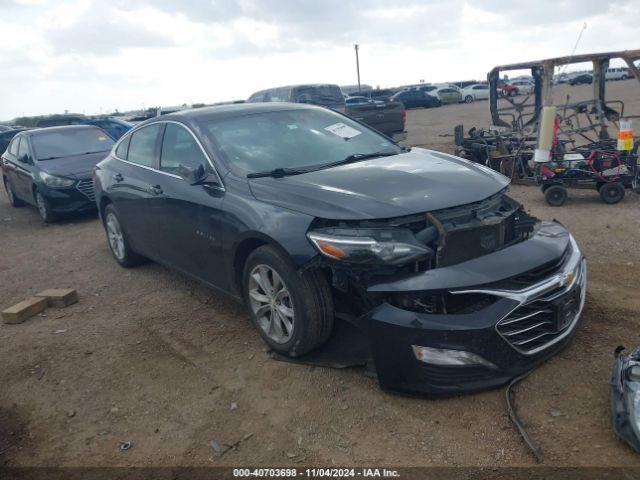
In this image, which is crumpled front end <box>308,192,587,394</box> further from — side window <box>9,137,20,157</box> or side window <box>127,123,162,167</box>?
Result: side window <box>9,137,20,157</box>

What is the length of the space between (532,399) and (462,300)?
66cm

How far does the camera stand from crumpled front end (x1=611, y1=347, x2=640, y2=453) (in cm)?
255

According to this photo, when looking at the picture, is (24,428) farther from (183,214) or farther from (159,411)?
(183,214)

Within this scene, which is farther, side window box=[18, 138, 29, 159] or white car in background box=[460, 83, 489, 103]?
white car in background box=[460, 83, 489, 103]

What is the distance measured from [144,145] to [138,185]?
15.7 inches

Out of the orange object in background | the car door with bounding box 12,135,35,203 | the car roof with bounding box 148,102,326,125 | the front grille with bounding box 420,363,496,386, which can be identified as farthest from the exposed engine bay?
the car door with bounding box 12,135,35,203

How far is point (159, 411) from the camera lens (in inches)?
132

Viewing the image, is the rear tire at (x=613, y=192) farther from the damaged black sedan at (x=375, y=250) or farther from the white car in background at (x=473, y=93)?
the white car in background at (x=473, y=93)

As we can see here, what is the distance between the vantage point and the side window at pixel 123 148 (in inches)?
223

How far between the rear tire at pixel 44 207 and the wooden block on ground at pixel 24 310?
419 centimetres

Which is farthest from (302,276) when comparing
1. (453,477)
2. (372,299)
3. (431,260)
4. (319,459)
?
(453,477)

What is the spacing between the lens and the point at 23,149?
9781 mm

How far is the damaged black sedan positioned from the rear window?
10293 millimetres

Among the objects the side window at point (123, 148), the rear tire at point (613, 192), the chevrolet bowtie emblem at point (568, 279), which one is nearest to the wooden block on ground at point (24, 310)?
the side window at point (123, 148)
